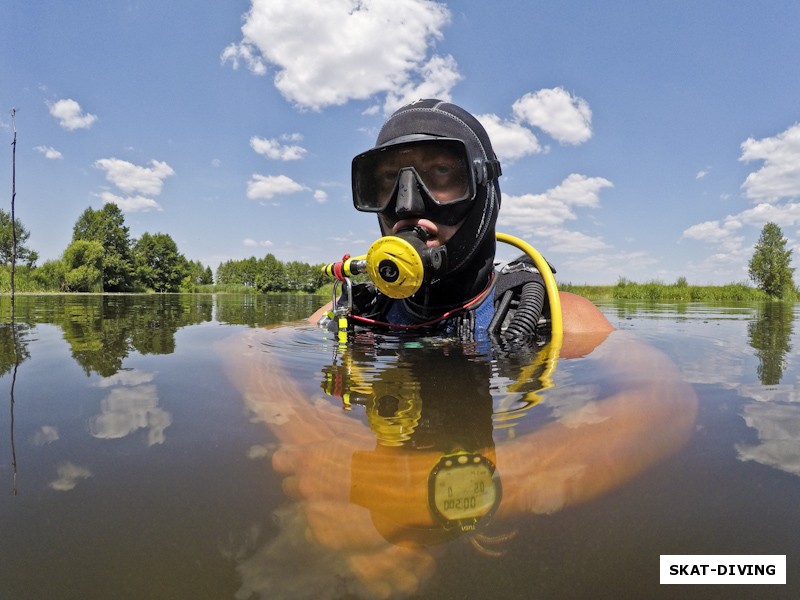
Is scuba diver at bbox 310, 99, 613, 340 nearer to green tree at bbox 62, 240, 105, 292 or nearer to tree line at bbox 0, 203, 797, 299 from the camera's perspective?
tree line at bbox 0, 203, 797, 299

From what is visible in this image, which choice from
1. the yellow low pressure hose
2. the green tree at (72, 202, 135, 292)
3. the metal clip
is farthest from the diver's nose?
the green tree at (72, 202, 135, 292)

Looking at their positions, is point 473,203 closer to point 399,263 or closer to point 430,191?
point 430,191

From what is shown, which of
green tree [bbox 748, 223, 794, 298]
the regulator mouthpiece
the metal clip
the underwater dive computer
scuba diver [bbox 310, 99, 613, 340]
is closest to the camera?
the underwater dive computer

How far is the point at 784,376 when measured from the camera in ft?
6.75

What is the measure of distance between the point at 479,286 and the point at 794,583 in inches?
103

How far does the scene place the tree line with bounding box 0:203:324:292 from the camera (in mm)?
36469

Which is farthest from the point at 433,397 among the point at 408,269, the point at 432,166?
the point at 432,166

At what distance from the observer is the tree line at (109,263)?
3647cm

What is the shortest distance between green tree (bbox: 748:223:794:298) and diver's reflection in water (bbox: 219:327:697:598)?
Answer: 4126 cm

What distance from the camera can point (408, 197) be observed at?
269cm

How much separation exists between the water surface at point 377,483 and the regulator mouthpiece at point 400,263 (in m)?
0.76

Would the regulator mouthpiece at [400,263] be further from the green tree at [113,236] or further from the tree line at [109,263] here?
the green tree at [113,236]

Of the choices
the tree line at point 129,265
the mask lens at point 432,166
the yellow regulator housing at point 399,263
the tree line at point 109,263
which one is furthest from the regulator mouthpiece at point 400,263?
the tree line at point 109,263

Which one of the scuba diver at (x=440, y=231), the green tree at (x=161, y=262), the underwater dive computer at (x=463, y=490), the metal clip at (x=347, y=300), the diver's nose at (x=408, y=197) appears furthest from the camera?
the green tree at (x=161, y=262)
